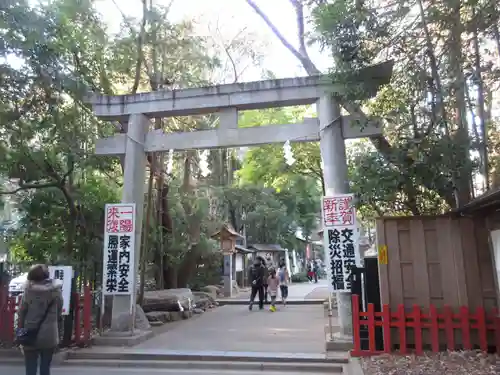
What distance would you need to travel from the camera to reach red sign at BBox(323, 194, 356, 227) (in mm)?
8148

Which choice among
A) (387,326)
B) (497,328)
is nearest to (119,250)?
(387,326)

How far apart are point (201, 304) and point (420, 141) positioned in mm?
11069

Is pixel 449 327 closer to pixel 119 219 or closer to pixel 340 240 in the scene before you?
pixel 340 240

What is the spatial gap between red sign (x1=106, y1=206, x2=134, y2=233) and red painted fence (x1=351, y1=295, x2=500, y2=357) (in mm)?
4810

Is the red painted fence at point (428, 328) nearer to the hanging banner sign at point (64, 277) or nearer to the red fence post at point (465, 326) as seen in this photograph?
the red fence post at point (465, 326)

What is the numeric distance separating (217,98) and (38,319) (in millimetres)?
5788

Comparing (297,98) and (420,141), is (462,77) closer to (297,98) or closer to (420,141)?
(420,141)

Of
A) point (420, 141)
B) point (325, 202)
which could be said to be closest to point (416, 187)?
point (420, 141)

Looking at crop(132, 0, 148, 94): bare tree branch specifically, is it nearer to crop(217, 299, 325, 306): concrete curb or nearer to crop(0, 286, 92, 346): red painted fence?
crop(0, 286, 92, 346): red painted fence

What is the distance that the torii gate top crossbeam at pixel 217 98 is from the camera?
8.98 metres

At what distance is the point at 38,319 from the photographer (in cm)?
510

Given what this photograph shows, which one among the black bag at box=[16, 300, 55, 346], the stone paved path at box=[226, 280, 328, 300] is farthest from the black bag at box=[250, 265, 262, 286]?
the black bag at box=[16, 300, 55, 346]

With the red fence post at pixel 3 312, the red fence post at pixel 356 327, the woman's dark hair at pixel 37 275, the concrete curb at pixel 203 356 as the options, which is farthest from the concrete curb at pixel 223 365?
the woman's dark hair at pixel 37 275

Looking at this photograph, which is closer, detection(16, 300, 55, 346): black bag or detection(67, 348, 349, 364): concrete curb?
detection(16, 300, 55, 346): black bag
